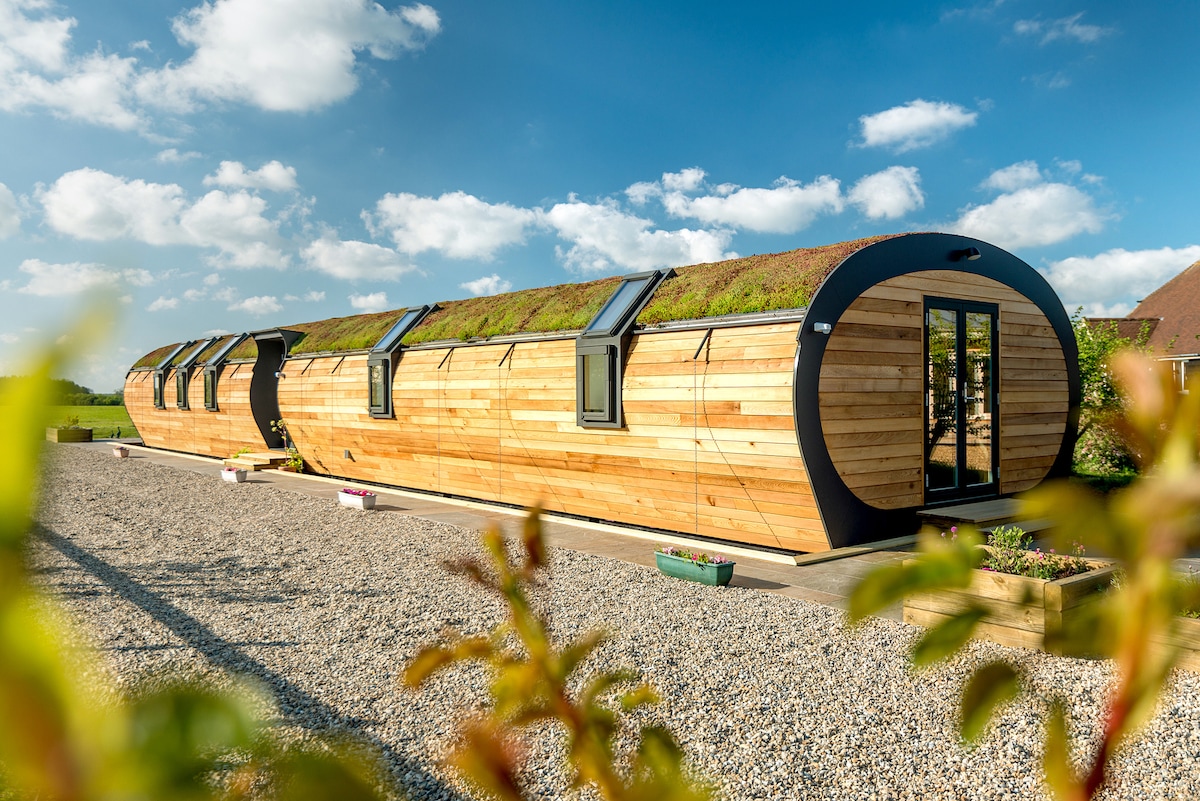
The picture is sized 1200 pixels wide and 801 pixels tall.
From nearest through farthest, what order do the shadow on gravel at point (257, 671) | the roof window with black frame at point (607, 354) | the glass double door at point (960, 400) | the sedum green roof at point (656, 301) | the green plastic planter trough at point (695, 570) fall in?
1. the shadow on gravel at point (257, 671)
2. the green plastic planter trough at point (695, 570)
3. the sedum green roof at point (656, 301)
4. the glass double door at point (960, 400)
5. the roof window with black frame at point (607, 354)

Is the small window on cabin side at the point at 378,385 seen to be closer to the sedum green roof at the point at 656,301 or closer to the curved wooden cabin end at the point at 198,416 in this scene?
the sedum green roof at the point at 656,301

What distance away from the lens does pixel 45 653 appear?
0.33m

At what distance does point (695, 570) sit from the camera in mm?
8336

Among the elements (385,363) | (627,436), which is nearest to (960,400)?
(627,436)

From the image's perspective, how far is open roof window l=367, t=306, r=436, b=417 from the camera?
1636 centimetres

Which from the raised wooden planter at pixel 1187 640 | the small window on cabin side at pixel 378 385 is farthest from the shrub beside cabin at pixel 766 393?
the raised wooden planter at pixel 1187 640

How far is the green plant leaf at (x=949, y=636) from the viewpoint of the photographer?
0.51 metres

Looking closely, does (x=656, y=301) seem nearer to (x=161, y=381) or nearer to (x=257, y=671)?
(x=257, y=671)

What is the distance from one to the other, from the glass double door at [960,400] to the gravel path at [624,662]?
15.5 feet

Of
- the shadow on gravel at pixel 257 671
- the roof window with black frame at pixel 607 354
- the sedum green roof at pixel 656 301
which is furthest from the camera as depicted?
the roof window with black frame at pixel 607 354

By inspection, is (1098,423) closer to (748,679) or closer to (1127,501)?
(1127,501)

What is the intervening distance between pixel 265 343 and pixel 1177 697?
73.1ft

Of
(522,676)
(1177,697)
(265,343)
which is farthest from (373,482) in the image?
(522,676)

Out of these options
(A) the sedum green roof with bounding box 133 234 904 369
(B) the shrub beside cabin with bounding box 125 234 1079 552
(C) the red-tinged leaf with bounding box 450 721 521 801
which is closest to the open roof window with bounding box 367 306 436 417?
→ (A) the sedum green roof with bounding box 133 234 904 369
